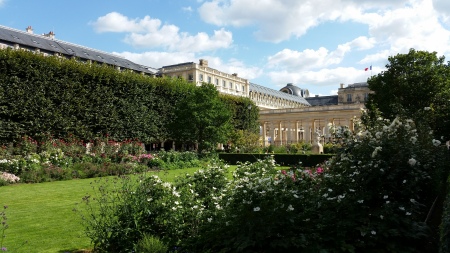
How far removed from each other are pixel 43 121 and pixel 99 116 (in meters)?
3.66

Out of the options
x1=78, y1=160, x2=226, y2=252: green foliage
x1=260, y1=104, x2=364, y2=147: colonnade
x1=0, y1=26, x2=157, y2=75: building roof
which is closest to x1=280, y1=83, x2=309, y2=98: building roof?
x1=260, y1=104, x2=364, y2=147: colonnade

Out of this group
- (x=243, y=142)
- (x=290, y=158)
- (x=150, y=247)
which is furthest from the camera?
(x=243, y=142)

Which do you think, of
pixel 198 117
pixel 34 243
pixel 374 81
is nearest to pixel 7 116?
pixel 198 117

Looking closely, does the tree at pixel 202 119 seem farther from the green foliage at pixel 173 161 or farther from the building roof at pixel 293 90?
the building roof at pixel 293 90

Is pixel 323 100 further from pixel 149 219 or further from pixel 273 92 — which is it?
pixel 149 219

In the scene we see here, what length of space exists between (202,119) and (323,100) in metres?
76.2

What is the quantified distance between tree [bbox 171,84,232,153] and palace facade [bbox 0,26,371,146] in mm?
7132

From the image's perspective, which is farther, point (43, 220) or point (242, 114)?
point (242, 114)

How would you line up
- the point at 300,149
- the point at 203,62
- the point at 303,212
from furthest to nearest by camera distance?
the point at 203,62
the point at 300,149
the point at 303,212

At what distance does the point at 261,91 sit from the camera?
80688 millimetres

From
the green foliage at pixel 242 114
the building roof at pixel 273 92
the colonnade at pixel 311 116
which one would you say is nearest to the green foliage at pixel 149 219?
the green foliage at pixel 242 114

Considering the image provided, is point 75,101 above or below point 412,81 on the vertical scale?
below

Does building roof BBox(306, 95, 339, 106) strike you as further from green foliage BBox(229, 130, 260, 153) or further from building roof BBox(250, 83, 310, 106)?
green foliage BBox(229, 130, 260, 153)

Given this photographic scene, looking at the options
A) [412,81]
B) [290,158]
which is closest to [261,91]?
[412,81]
